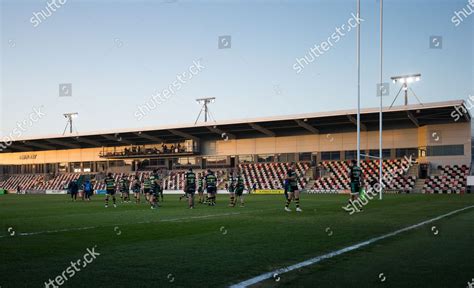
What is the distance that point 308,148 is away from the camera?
58.3 meters

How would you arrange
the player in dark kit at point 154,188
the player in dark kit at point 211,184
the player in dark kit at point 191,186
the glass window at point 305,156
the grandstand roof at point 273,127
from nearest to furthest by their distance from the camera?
1. the player in dark kit at point 191,186
2. the player in dark kit at point 154,188
3. the player in dark kit at point 211,184
4. the grandstand roof at point 273,127
5. the glass window at point 305,156

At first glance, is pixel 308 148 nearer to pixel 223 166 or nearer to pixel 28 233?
pixel 223 166

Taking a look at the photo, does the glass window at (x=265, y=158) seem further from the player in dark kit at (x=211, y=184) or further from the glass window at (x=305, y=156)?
the player in dark kit at (x=211, y=184)

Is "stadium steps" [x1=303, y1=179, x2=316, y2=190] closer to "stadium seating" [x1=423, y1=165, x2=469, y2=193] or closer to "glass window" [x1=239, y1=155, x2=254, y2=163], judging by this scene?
"glass window" [x1=239, y1=155, x2=254, y2=163]

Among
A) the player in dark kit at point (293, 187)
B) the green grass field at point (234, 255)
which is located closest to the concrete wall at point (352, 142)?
the player in dark kit at point (293, 187)

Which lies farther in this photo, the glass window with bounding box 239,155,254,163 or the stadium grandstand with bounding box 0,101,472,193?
the glass window with bounding box 239,155,254,163

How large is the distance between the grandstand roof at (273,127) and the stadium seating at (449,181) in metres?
5.36

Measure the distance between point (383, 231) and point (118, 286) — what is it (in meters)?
8.52

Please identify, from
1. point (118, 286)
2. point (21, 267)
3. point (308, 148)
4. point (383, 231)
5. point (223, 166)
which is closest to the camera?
point (118, 286)

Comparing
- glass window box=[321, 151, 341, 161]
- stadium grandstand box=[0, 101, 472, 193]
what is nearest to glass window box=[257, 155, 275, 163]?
stadium grandstand box=[0, 101, 472, 193]

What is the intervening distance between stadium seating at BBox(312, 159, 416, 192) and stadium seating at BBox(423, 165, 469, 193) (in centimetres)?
173

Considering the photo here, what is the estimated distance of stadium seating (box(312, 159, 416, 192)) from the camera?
4884 centimetres

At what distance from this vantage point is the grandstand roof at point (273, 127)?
160 feet

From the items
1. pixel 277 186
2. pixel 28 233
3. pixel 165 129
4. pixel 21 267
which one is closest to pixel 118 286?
pixel 21 267
